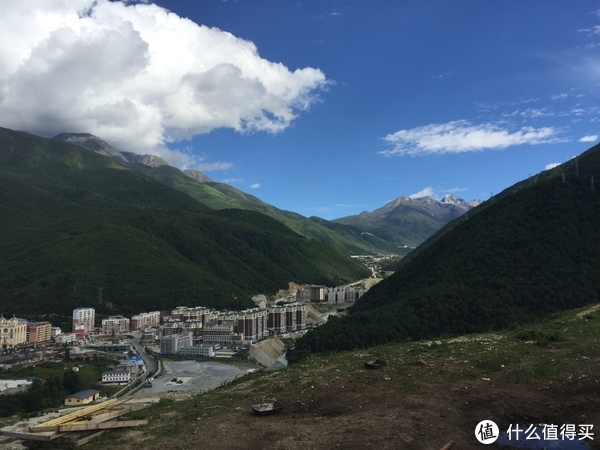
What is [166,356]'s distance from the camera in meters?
66.3

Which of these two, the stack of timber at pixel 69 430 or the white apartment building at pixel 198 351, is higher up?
the stack of timber at pixel 69 430

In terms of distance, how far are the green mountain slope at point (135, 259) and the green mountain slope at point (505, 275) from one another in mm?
57337

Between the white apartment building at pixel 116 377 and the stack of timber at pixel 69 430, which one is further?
the white apartment building at pixel 116 377

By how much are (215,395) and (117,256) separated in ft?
327

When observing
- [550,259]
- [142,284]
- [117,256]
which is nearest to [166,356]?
[142,284]

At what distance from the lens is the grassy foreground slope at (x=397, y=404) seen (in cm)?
822

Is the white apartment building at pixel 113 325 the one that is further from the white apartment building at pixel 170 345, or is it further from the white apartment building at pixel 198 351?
Result: the white apartment building at pixel 198 351

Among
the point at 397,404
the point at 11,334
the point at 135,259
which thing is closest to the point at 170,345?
the point at 11,334

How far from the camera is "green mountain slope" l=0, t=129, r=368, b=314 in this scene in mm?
89500

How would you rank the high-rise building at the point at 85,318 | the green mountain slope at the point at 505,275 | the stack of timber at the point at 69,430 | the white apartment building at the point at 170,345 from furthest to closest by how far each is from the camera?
the high-rise building at the point at 85,318
the white apartment building at the point at 170,345
the green mountain slope at the point at 505,275
the stack of timber at the point at 69,430

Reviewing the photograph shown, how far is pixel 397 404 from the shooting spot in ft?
30.9

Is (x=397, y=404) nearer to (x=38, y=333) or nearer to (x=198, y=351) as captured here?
(x=198, y=351)

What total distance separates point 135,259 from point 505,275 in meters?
85.5

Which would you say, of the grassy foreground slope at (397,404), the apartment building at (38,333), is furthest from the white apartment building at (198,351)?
the grassy foreground slope at (397,404)
